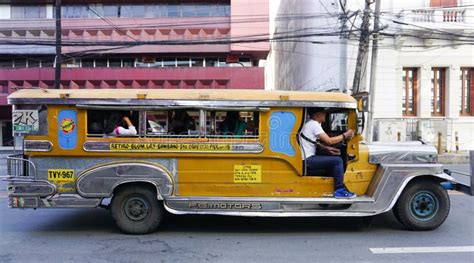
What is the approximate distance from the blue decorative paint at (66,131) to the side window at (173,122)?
104cm

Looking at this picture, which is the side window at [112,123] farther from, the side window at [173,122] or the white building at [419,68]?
the white building at [419,68]

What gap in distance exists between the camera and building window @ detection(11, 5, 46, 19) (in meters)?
28.0

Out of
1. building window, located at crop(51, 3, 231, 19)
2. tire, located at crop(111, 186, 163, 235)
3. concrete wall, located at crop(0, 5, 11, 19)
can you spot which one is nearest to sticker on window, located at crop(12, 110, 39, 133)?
tire, located at crop(111, 186, 163, 235)

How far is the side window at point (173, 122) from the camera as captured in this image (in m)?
5.84

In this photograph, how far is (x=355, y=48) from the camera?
63.4 feet

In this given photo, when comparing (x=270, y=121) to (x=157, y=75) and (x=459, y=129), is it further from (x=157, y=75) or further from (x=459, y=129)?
(x=157, y=75)

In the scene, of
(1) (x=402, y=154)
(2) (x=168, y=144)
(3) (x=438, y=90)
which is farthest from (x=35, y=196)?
(3) (x=438, y=90)

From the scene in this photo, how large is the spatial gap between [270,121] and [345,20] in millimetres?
14627

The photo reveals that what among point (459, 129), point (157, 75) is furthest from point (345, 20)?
point (157, 75)

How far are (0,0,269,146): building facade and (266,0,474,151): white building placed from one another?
6757mm

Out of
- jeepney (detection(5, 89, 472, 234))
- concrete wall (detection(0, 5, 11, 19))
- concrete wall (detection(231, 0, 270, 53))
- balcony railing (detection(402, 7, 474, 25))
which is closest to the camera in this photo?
jeepney (detection(5, 89, 472, 234))

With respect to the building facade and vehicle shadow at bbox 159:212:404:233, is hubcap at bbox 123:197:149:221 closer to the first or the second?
vehicle shadow at bbox 159:212:404:233

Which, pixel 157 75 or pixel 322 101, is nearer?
pixel 322 101

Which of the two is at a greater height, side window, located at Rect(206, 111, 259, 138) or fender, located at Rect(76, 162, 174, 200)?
side window, located at Rect(206, 111, 259, 138)
